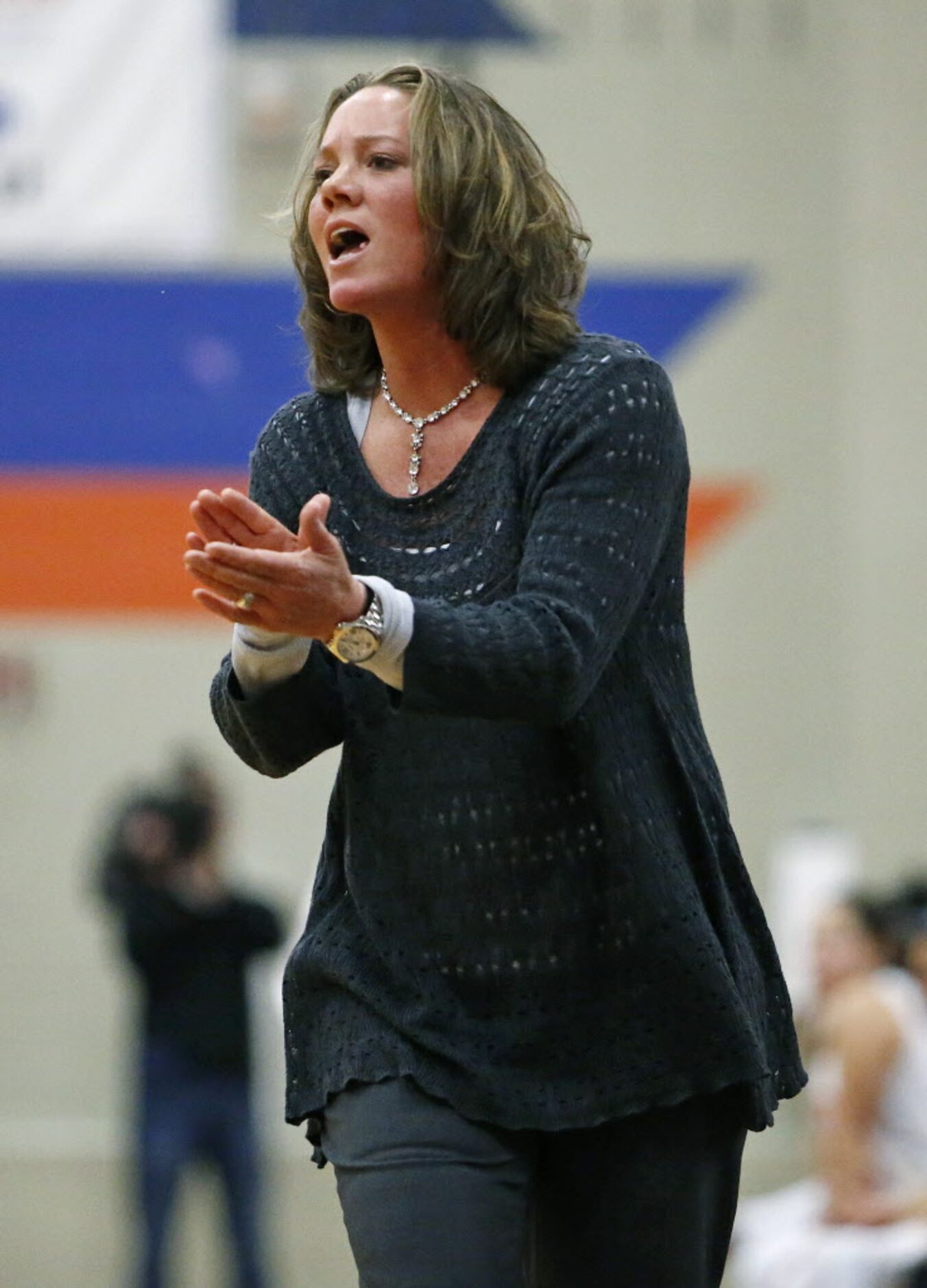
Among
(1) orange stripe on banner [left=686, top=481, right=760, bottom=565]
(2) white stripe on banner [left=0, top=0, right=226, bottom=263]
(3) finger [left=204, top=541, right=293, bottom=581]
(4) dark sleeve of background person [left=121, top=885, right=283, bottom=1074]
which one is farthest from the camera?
(1) orange stripe on banner [left=686, top=481, right=760, bottom=565]

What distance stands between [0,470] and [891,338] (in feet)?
12.0

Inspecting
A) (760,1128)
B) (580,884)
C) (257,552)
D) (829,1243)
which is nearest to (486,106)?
(257,552)

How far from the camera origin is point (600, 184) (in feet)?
29.0

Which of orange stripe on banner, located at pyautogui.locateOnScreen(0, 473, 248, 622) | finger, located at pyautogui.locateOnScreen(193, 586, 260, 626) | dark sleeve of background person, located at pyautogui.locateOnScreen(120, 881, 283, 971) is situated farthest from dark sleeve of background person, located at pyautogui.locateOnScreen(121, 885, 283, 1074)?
finger, located at pyautogui.locateOnScreen(193, 586, 260, 626)

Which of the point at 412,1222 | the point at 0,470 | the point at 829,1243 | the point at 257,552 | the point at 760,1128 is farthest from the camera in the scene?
the point at 0,470

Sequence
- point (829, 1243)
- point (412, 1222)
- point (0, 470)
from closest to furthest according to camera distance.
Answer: point (412, 1222), point (829, 1243), point (0, 470)

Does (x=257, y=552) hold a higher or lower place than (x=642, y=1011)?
higher

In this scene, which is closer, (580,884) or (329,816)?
(580,884)

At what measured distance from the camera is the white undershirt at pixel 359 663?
1.81 m

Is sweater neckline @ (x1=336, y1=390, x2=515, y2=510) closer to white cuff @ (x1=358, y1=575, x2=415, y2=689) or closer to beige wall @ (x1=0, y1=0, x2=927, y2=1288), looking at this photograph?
white cuff @ (x1=358, y1=575, x2=415, y2=689)

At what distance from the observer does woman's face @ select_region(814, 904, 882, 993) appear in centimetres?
571

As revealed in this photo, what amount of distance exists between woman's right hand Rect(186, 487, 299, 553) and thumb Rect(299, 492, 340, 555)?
0.03 m

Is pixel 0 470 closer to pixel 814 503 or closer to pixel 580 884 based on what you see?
pixel 814 503

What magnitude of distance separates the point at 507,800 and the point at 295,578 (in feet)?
1.16
